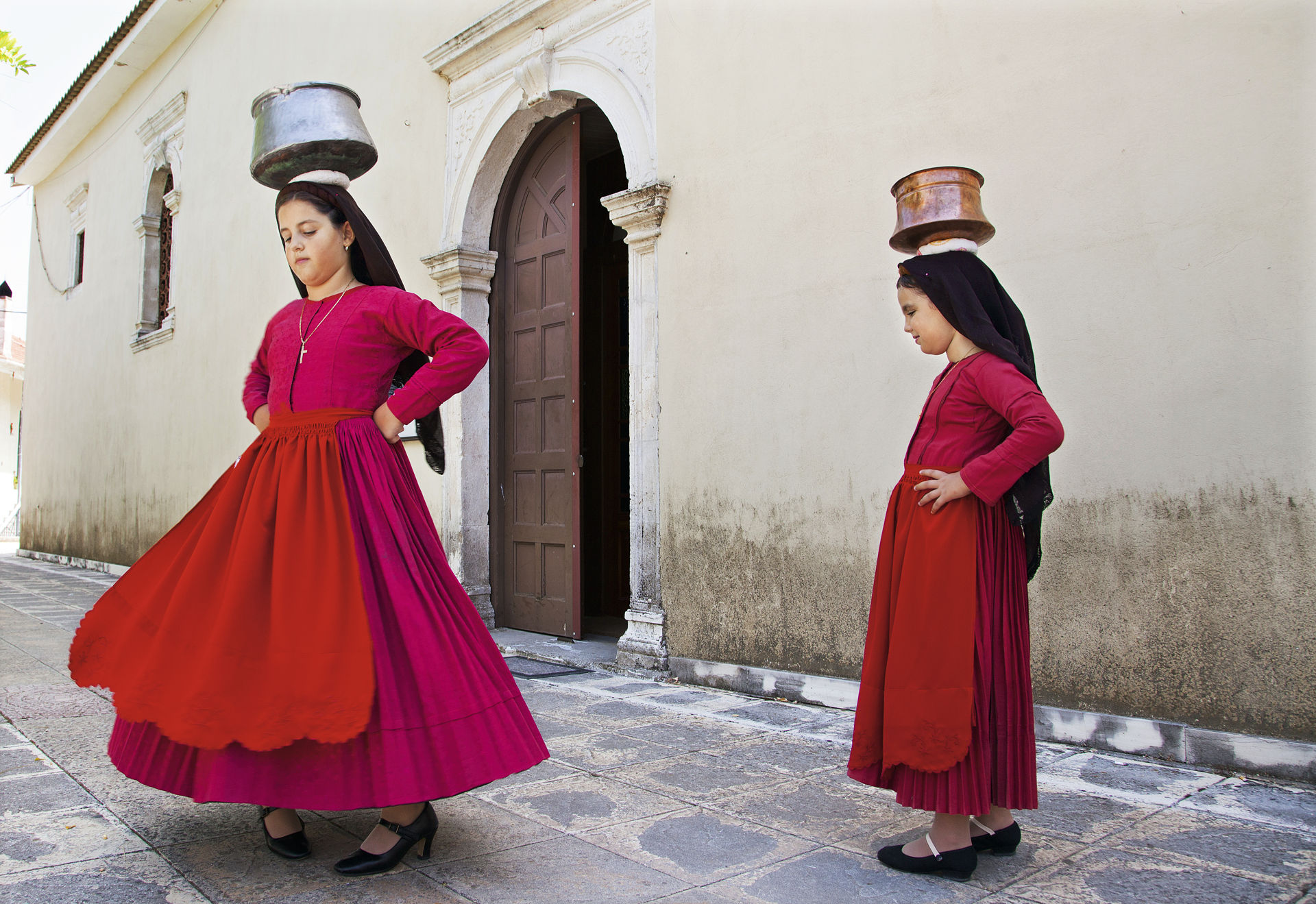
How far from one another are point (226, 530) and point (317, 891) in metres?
0.80

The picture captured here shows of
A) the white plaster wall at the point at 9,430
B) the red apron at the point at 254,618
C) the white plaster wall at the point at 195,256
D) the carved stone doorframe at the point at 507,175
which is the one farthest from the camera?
the white plaster wall at the point at 9,430

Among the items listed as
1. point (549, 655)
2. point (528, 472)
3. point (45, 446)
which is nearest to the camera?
point (549, 655)

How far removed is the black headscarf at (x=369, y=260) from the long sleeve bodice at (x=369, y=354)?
6cm

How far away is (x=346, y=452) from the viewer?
2.19 meters

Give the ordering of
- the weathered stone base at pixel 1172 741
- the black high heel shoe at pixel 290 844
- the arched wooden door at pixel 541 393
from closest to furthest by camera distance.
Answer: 1. the black high heel shoe at pixel 290 844
2. the weathered stone base at pixel 1172 741
3. the arched wooden door at pixel 541 393

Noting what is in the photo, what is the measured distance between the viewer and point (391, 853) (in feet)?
6.73

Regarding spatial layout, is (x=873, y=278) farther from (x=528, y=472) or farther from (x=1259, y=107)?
(x=528, y=472)

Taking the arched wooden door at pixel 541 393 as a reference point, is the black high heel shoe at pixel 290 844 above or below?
below

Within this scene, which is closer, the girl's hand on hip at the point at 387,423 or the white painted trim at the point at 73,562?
the girl's hand on hip at the point at 387,423

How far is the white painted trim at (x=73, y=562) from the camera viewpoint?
442 inches

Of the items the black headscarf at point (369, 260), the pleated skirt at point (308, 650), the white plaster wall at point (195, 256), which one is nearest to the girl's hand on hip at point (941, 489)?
the pleated skirt at point (308, 650)

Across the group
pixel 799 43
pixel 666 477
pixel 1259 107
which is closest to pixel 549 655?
pixel 666 477

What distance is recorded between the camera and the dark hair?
7.50 feet

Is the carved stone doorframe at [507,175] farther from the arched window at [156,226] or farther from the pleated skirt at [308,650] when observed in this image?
the arched window at [156,226]
